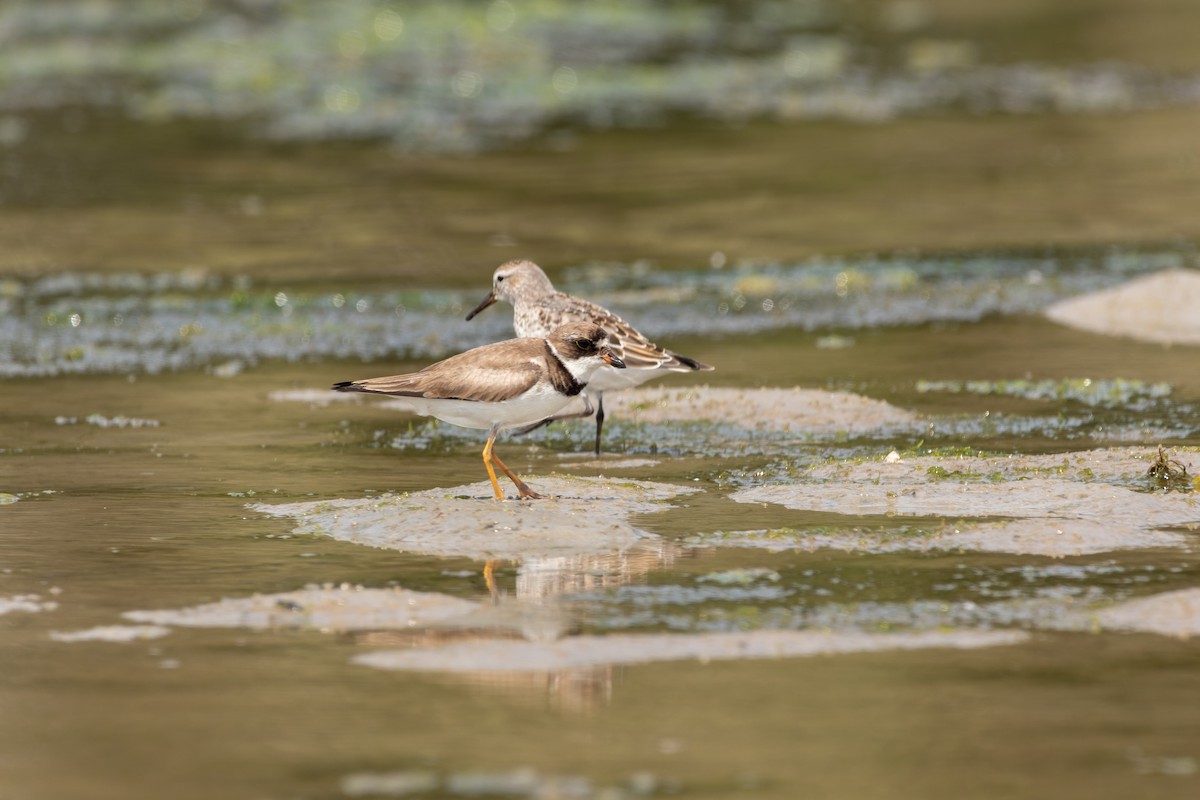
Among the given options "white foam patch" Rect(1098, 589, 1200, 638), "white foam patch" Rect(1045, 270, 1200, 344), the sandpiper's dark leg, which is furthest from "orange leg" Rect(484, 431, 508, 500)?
"white foam patch" Rect(1045, 270, 1200, 344)

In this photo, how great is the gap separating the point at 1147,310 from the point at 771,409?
13.0 feet

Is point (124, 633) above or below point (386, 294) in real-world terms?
below

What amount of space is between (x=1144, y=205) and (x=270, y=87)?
1355 cm

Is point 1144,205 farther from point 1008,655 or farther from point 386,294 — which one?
point 1008,655

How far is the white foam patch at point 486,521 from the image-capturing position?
8336 millimetres

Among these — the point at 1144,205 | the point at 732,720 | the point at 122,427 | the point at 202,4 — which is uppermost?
the point at 202,4

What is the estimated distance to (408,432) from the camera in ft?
37.0

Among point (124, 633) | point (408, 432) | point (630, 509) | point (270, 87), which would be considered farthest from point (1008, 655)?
point (270, 87)

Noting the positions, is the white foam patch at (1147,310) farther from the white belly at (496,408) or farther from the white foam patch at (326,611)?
the white foam patch at (326,611)

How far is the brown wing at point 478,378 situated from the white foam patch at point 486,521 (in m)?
0.51

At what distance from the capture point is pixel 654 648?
691 cm

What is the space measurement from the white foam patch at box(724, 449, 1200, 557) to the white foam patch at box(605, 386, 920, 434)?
122 cm

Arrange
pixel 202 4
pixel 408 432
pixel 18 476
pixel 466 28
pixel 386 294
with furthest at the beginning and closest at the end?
1. pixel 202 4
2. pixel 466 28
3. pixel 386 294
4. pixel 408 432
5. pixel 18 476

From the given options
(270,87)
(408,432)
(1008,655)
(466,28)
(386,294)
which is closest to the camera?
(1008,655)
